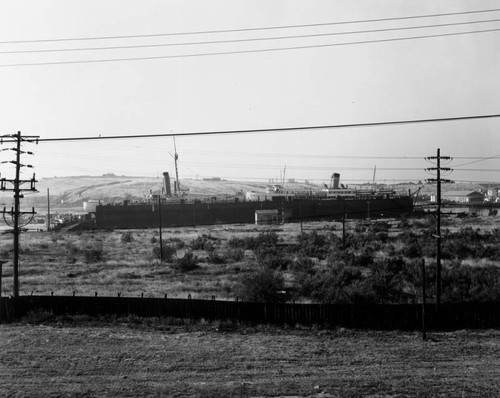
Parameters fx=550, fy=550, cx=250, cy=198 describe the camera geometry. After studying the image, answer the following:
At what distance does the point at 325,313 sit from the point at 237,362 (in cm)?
499

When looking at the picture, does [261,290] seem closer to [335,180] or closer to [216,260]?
[216,260]

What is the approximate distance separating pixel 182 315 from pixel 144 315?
134cm

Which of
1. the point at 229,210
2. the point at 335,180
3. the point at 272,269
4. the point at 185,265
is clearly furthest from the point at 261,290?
the point at 335,180

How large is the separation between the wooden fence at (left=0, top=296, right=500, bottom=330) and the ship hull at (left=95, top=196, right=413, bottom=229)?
4687 centimetres

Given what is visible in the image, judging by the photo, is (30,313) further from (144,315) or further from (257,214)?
(257,214)

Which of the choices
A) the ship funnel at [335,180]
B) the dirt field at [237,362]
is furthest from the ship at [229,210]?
the dirt field at [237,362]

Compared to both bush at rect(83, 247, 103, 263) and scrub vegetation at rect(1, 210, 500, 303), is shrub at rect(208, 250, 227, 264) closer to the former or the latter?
scrub vegetation at rect(1, 210, 500, 303)

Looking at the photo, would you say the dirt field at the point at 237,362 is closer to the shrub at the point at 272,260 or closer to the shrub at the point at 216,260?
the shrub at the point at 272,260

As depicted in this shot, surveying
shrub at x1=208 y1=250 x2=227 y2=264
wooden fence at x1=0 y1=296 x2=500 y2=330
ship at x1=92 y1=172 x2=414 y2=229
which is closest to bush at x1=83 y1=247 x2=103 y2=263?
shrub at x1=208 y1=250 x2=227 y2=264

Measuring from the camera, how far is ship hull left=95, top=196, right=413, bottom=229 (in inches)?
2719

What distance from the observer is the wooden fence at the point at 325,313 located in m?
17.5

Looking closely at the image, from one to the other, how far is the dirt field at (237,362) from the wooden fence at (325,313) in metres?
0.63

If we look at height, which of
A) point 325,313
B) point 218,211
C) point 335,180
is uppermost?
point 335,180

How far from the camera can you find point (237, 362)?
1345 cm
